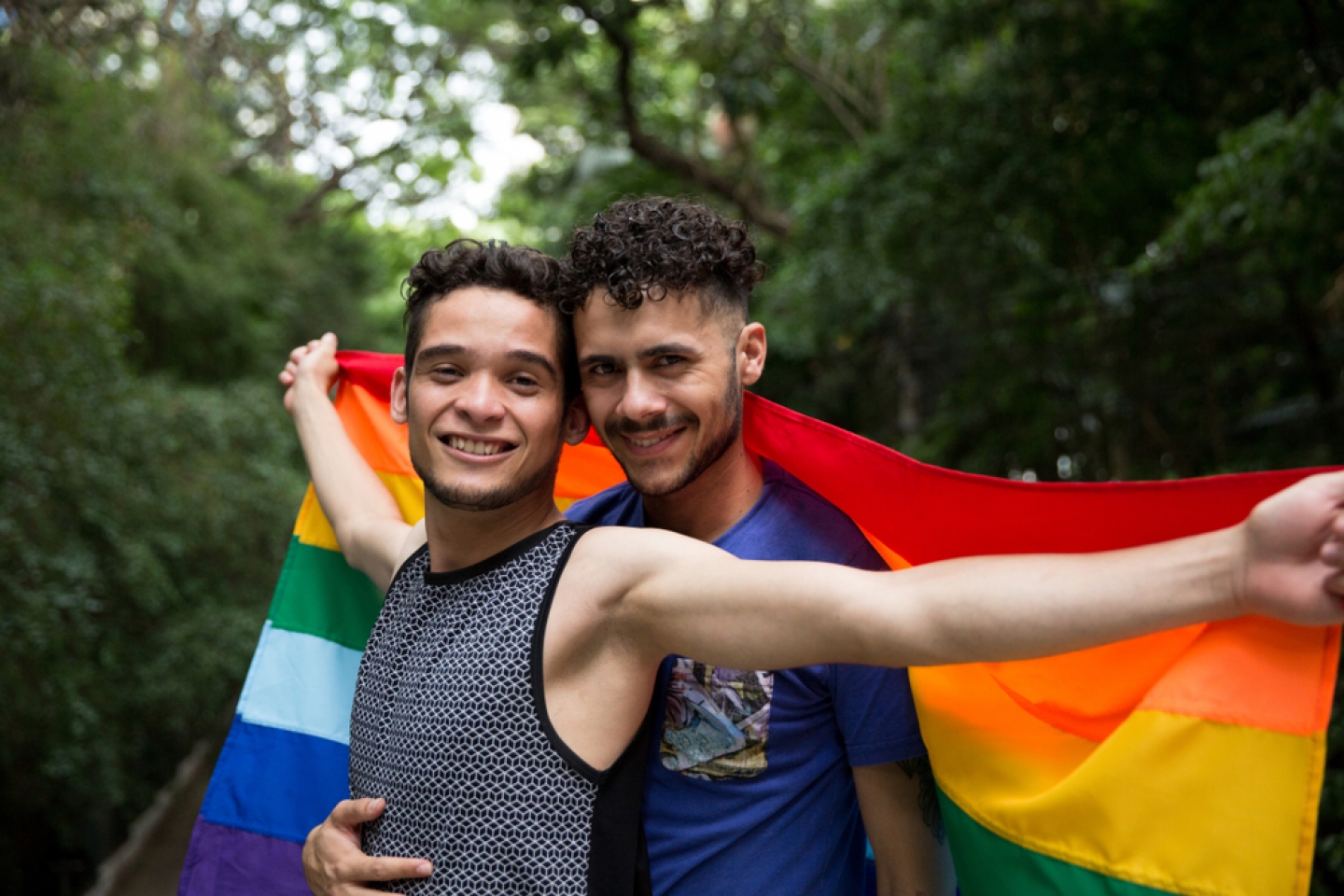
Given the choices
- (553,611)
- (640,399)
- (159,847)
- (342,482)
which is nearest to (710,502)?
(640,399)

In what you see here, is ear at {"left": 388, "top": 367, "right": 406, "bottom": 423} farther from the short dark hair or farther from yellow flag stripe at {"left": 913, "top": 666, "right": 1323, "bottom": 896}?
yellow flag stripe at {"left": 913, "top": 666, "right": 1323, "bottom": 896}

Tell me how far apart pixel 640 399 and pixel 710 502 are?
270 mm

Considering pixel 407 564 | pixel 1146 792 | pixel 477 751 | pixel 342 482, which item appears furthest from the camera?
pixel 342 482

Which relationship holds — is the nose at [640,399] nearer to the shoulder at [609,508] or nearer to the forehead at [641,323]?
the forehead at [641,323]

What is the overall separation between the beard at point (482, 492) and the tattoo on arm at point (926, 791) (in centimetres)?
78

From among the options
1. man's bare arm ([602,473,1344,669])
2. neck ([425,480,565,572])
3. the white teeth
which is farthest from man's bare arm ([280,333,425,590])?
man's bare arm ([602,473,1344,669])

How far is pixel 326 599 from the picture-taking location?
2748mm

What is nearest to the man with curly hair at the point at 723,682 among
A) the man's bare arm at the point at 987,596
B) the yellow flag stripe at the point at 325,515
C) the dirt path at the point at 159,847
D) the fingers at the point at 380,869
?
the man's bare arm at the point at 987,596

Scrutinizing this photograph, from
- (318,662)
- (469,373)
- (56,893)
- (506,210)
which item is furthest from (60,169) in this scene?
(506,210)

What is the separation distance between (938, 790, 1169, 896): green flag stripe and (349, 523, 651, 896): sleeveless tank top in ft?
1.68

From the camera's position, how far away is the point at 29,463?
525 cm

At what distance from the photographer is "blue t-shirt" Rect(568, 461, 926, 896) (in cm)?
178

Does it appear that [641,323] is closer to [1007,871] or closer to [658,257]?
[658,257]

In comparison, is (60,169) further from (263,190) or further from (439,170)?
(439,170)
